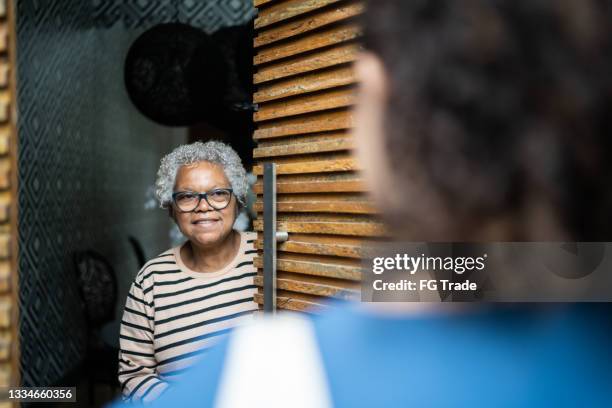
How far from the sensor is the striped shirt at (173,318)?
1.73 metres

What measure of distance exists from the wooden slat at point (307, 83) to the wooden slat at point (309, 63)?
2 cm

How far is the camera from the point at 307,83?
1.35 metres

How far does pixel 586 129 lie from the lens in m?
0.70

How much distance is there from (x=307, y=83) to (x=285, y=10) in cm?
21

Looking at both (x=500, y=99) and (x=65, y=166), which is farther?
(x=65, y=166)

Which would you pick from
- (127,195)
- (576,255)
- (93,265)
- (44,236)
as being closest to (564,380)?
(576,255)

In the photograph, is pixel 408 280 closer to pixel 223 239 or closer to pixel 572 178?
pixel 572 178

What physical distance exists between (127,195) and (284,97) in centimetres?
466

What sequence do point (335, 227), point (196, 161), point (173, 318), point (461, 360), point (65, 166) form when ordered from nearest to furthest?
1. point (461, 360)
2. point (335, 227)
3. point (173, 318)
4. point (196, 161)
5. point (65, 166)

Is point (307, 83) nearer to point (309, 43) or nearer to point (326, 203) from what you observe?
point (309, 43)

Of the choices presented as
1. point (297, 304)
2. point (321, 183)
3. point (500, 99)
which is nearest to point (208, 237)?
point (297, 304)

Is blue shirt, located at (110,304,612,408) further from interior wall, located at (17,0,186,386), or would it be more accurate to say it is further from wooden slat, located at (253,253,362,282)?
interior wall, located at (17,0,186,386)

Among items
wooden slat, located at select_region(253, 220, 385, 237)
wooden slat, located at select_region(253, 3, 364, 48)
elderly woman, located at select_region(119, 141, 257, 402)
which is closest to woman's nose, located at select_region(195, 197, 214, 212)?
elderly woman, located at select_region(119, 141, 257, 402)

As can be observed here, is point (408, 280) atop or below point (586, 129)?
below
